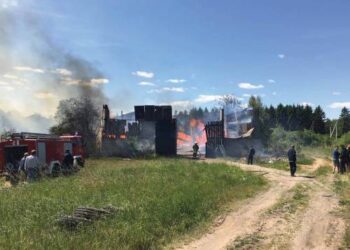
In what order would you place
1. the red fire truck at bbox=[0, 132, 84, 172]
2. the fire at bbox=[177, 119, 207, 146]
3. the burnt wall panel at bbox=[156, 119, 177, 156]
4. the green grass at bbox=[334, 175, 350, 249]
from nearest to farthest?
the green grass at bbox=[334, 175, 350, 249] → the red fire truck at bbox=[0, 132, 84, 172] → the burnt wall panel at bbox=[156, 119, 177, 156] → the fire at bbox=[177, 119, 207, 146]

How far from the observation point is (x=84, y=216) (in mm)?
10844

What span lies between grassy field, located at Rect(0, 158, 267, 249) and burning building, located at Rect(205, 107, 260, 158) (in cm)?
3463

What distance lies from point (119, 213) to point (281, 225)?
4287 mm

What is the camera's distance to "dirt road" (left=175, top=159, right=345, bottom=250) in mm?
10203

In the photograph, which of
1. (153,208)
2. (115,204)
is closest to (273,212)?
(153,208)

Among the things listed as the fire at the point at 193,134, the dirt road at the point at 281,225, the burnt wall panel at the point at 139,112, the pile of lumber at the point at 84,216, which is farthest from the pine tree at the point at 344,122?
the pile of lumber at the point at 84,216

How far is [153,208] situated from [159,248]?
9.25ft

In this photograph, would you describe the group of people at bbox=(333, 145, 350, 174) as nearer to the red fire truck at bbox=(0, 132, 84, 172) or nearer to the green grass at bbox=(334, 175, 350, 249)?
the green grass at bbox=(334, 175, 350, 249)

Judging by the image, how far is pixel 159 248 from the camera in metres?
9.63

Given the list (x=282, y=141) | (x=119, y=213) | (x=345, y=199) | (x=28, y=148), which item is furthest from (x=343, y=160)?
(x=282, y=141)

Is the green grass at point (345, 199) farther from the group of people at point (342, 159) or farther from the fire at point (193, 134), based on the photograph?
the fire at point (193, 134)

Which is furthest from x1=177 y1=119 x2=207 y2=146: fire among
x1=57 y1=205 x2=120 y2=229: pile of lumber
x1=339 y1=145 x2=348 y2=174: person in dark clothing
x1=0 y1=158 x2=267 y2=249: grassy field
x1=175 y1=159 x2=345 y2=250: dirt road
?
x1=57 y1=205 x2=120 y2=229: pile of lumber

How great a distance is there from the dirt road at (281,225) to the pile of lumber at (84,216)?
2.35m

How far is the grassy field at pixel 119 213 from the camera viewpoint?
30.6ft
